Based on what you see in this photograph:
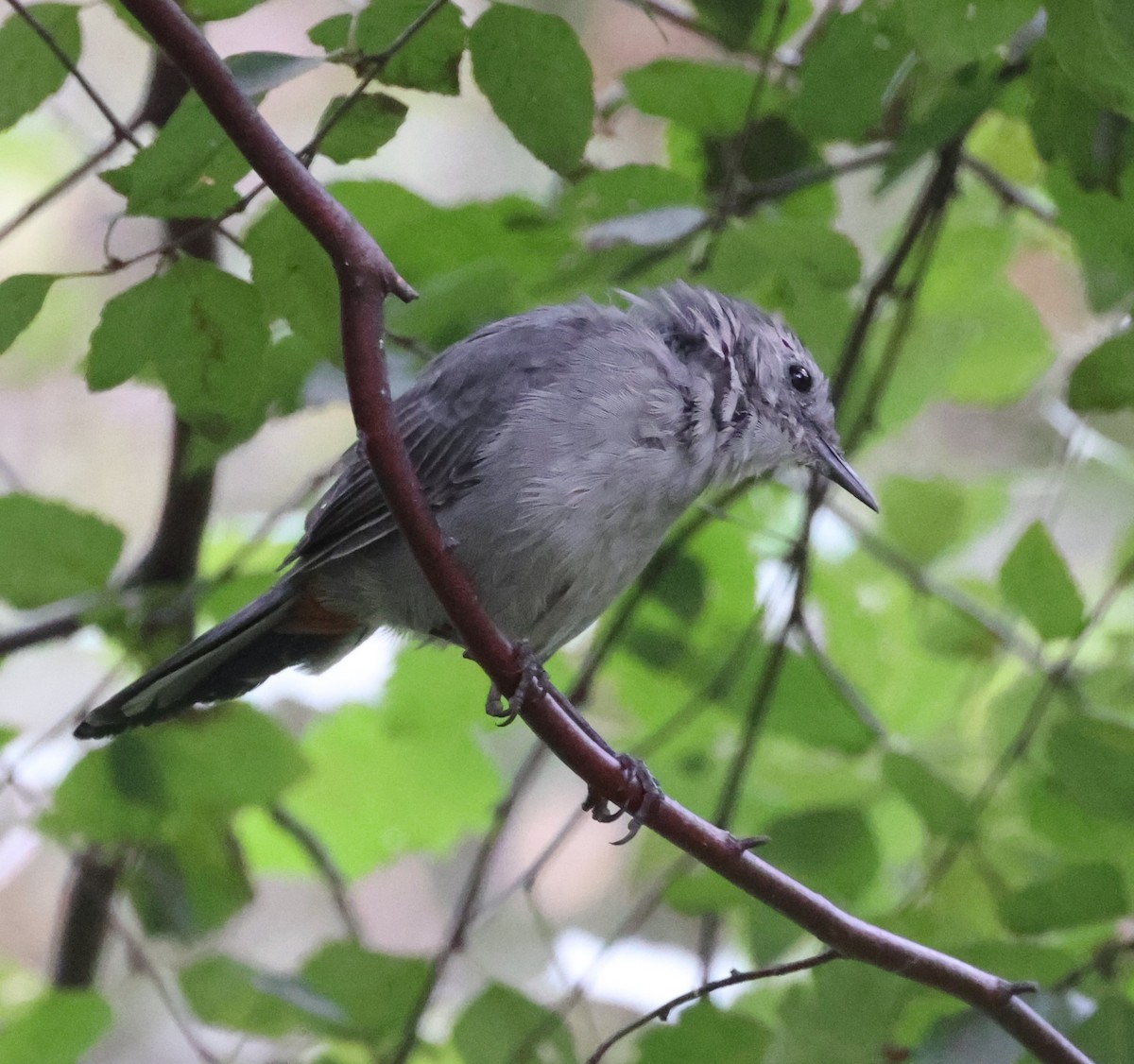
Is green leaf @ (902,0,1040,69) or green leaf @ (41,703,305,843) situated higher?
green leaf @ (902,0,1040,69)

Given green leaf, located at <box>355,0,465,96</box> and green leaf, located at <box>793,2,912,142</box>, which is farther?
green leaf, located at <box>793,2,912,142</box>

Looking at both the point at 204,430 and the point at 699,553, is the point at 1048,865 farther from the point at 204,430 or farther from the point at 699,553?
Result: the point at 204,430

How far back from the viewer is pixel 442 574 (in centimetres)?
153

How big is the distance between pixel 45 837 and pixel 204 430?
954 millimetres

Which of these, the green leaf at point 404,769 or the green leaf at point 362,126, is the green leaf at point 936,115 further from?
the green leaf at point 404,769

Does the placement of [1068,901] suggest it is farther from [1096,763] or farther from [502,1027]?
[502,1027]

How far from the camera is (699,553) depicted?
9.09ft

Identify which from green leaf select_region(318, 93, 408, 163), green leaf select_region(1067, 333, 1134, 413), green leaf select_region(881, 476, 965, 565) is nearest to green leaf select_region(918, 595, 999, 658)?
green leaf select_region(881, 476, 965, 565)

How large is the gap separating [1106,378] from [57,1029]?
197 centimetres

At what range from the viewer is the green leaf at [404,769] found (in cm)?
277

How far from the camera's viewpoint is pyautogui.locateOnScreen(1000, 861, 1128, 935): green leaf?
2008mm

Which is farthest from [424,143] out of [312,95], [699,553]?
[699,553]

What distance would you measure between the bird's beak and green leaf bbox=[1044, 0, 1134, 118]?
103 centimetres

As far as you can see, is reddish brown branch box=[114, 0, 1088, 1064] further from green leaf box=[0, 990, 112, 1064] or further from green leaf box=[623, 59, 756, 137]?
green leaf box=[0, 990, 112, 1064]
